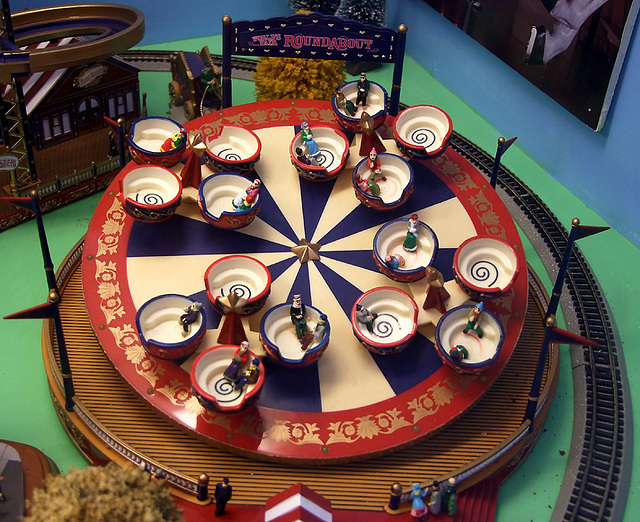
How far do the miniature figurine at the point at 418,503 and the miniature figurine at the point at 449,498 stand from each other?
1.12 feet

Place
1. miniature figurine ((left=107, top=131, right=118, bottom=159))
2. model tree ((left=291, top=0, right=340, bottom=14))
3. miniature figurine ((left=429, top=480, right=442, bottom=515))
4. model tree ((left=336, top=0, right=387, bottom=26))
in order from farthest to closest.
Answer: model tree ((left=291, top=0, right=340, bottom=14)) < model tree ((left=336, top=0, right=387, bottom=26)) < miniature figurine ((left=107, top=131, right=118, bottom=159)) < miniature figurine ((left=429, top=480, right=442, bottom=515))

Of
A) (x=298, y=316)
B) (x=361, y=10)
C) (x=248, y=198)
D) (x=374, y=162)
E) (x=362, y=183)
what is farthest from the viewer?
(x=361, y=10)

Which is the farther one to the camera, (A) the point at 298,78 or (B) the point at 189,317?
(A) the point at 298,78

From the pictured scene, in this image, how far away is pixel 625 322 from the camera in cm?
1712

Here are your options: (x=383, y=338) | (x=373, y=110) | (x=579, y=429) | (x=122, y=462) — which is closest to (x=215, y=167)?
(x=373, y=110)

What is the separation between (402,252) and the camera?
15344 mm

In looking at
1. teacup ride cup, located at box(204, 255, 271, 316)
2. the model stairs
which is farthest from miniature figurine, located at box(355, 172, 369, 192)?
the model stairs

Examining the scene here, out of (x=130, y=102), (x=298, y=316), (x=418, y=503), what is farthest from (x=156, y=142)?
(x=418, y=503)

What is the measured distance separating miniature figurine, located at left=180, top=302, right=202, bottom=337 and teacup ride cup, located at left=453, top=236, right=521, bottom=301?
176 inches

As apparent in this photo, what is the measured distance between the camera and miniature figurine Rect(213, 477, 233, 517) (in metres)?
12.4

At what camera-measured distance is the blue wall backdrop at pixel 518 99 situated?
1823cm

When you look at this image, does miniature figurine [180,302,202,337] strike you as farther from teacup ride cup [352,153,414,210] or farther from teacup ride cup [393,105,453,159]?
teacup ride cup [393,105,453,159]

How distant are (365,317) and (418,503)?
3.07 metres

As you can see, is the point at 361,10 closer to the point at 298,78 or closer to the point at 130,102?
the point at 298,78
